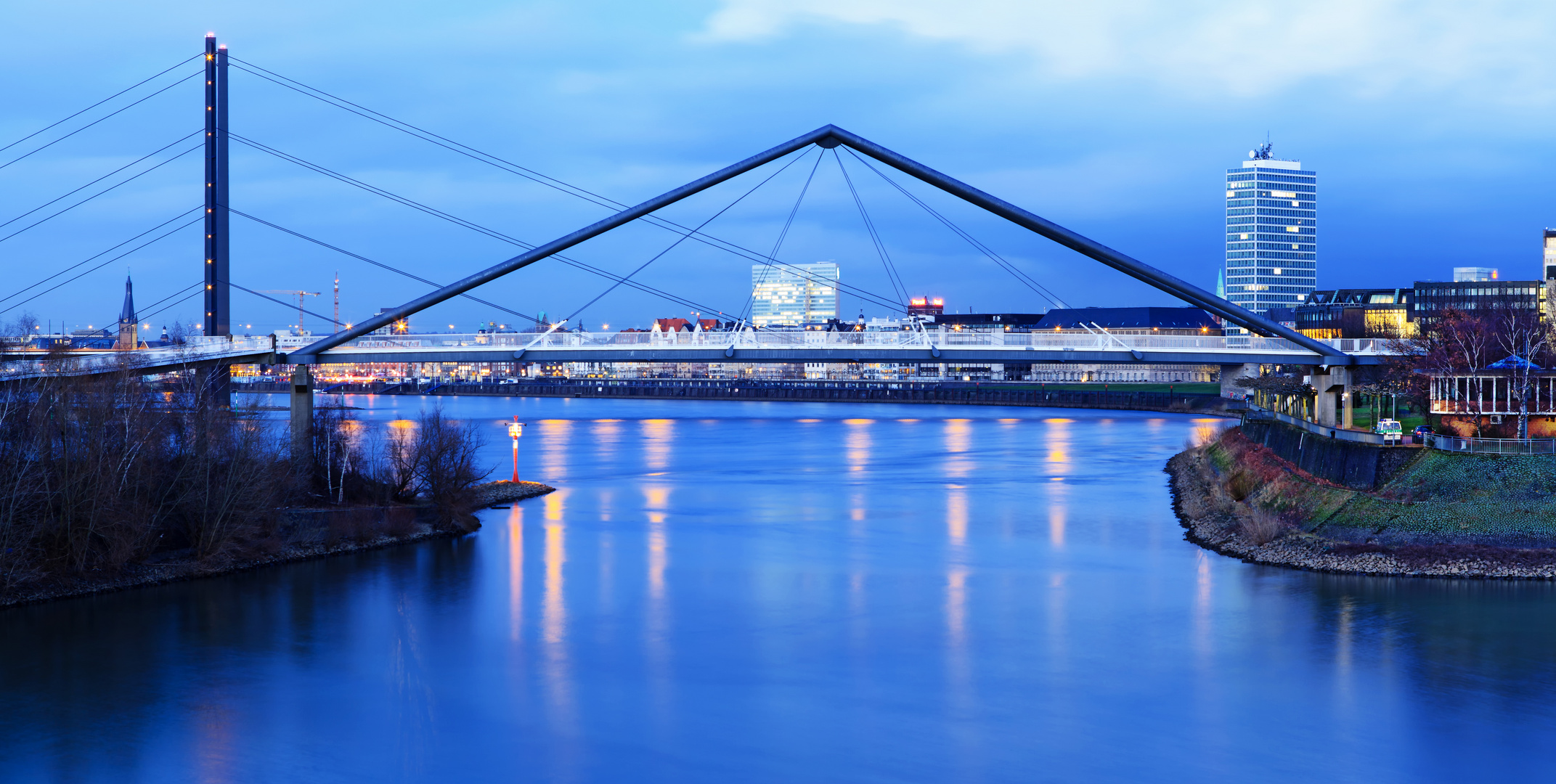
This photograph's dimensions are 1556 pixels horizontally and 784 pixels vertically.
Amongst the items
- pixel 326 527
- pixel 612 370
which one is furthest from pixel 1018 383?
pixel 326 527

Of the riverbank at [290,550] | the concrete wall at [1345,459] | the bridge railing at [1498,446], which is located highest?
the bridge railing at [1498,446]

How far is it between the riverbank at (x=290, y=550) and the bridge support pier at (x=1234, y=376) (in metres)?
66.8

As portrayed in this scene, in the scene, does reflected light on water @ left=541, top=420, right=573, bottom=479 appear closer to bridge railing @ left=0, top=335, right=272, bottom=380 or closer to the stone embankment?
the stone embankment

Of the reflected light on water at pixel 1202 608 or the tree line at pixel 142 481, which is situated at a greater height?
the tree line at pixel 142 481

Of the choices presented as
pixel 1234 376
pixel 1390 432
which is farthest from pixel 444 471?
pixel 1234 376

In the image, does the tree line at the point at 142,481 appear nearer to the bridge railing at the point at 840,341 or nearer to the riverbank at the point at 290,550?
the riverbank at the point at 290,550

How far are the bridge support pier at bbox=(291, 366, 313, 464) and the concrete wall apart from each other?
882 inches

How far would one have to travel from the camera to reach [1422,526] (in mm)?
24000

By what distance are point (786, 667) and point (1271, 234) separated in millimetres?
190619

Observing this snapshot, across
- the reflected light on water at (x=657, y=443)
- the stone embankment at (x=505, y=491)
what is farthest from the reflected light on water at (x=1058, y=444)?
the stone embankment at (x=505, y=491)

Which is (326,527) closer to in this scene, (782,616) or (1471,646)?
(782,616)

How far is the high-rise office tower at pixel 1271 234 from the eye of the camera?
191625mm

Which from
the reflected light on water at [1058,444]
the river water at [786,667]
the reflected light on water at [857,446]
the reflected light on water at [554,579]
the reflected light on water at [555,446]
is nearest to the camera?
the river water at [786,667]

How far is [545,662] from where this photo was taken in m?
18.6
